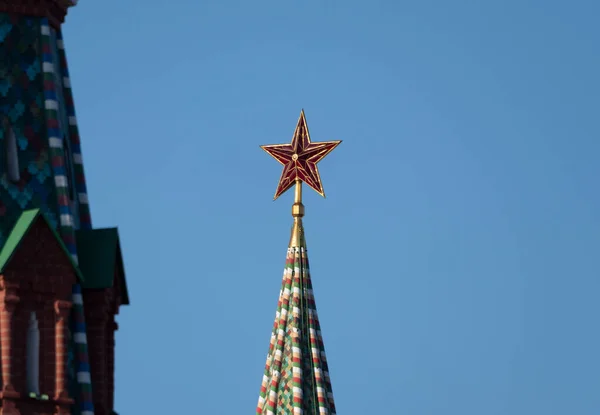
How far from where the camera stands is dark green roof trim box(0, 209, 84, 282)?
34.8 meters

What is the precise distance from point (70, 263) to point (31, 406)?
2.51m

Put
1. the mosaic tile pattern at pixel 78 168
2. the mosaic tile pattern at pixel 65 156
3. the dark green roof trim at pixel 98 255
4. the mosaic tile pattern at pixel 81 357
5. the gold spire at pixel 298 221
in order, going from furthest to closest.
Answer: the gold spire at pixel 298 221 < the mosaic tile pattern at pixel 78 168 < the dark green roof trim at pixel 98 255 < the mosaic tile pattern at pixel 65 156 < the mosaic tile pattern at pixel 81 357

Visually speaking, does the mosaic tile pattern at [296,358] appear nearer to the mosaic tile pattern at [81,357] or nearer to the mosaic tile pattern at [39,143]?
the mosaic tile pattern at [39,143]

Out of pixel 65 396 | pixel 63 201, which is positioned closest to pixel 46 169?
pixel 63 201

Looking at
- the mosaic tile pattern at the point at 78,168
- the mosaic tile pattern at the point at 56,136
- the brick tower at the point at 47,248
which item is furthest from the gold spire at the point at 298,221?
the mosaic tile pattern at the point at 56,136

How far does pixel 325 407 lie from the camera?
67500mm

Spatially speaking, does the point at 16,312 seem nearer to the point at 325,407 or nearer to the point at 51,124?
the point at 51,124

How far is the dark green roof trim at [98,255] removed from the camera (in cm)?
3709

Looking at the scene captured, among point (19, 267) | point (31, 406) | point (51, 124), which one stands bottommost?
point (31, 406)

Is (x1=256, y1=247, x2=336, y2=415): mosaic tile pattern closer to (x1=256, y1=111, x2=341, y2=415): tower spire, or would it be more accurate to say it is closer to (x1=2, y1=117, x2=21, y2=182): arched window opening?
(x1=256, y1=111, x2=341, y2=415): tower spire

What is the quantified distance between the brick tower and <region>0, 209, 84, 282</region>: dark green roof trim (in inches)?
0.6

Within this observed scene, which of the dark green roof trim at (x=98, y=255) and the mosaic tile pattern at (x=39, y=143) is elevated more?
the mosaic tile pattern at (x=39, y=143)

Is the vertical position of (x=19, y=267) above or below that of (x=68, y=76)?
below

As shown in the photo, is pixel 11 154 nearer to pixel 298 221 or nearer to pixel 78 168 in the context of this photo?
pixel 78 168
